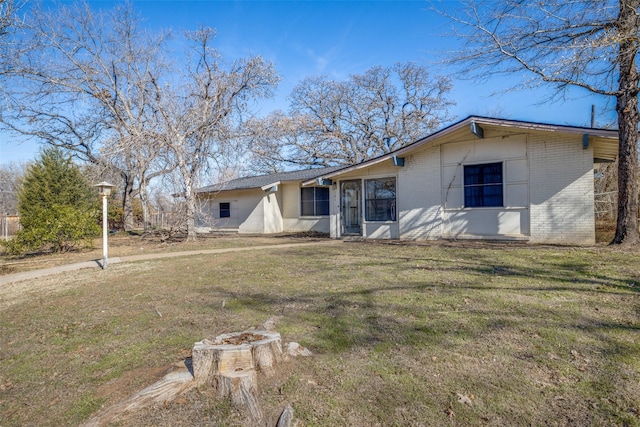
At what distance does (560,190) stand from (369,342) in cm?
943

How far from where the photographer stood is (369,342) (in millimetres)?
3531

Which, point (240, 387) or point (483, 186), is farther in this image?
point (483, 186)

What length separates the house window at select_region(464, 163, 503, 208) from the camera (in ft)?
36.9

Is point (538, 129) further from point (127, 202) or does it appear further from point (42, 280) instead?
point (127, 202)

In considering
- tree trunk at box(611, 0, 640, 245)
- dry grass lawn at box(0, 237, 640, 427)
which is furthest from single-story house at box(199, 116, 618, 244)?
dry grass lawn at box(0, 237, 640, 427)

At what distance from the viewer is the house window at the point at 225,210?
20.9m

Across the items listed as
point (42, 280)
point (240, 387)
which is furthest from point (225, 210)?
point (240, 387)

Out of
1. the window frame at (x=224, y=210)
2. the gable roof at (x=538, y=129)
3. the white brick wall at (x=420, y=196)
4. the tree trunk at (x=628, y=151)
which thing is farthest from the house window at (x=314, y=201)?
the tree trunk at (x=628, y=151)

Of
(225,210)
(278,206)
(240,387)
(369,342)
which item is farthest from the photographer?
(225,210)

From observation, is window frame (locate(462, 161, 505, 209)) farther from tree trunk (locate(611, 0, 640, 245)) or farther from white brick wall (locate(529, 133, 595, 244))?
tree trunk (locate(611, 0, 640, 245))

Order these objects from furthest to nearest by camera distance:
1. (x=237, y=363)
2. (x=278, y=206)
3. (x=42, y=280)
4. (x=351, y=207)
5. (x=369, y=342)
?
1. (x=278, y=206)
2. (x=351, y=207)
3. (x=42, y=280)
4. (x=369, y=342)
5. (x=237, y=363)

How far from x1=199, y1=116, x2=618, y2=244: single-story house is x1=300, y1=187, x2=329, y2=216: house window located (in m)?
2.83

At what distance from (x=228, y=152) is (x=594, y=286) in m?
13.6

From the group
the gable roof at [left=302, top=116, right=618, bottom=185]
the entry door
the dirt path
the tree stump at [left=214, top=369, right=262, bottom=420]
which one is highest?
the gable roof at [left=302, top=116, right=618, bottom=185]
